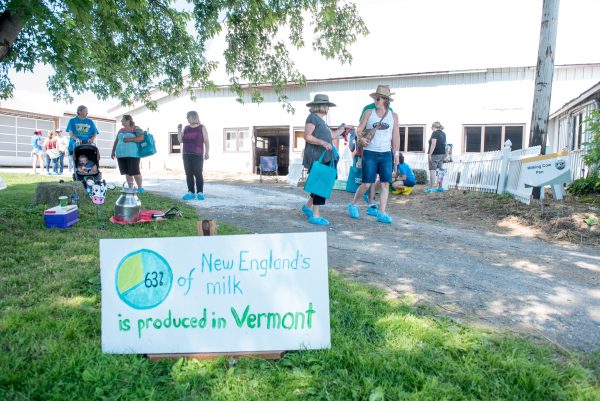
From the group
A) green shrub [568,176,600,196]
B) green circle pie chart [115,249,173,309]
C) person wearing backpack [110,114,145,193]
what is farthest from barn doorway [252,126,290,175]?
green circle pie chart [115,249,173,309]

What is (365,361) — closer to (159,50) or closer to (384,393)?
(384,393)

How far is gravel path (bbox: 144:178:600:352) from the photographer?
2.69 metres

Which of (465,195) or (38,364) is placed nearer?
(38,364)

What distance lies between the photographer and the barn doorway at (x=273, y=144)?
19.4 metres

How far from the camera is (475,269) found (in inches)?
149

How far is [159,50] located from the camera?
8.50 metres

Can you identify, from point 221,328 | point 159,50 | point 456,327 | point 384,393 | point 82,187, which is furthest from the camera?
point 159,50

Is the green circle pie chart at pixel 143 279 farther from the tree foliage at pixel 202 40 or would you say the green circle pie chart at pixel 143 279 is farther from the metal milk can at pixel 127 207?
the tree foliage at pixel 202 40

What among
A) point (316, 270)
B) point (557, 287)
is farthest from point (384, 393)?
point (557, 287)

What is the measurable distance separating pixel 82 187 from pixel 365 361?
6.33 m

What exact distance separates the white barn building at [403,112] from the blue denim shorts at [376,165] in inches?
453

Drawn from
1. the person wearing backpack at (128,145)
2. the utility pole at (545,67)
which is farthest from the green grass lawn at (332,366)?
the utility pole at (545,67)

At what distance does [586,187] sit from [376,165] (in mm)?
5745

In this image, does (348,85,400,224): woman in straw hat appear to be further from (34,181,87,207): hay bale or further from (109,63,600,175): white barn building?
(109,63,600,175): white barn building
